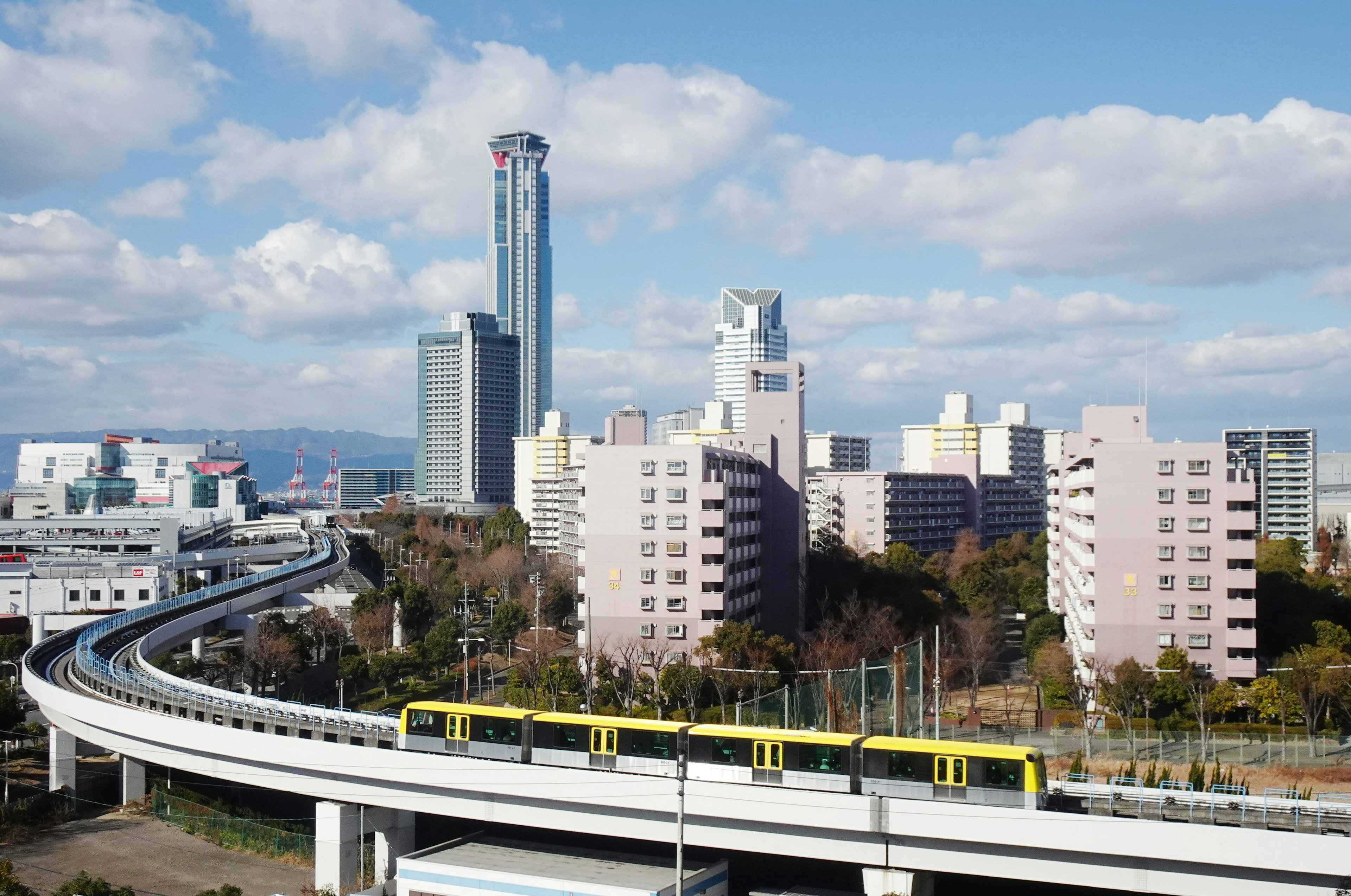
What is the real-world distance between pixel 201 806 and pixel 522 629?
2328cm

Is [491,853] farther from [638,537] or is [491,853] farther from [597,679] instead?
[638,537]

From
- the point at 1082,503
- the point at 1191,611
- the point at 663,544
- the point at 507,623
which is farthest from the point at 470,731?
the point at 1082,503

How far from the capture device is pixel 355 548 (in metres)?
108

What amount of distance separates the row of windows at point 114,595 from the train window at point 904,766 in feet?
188

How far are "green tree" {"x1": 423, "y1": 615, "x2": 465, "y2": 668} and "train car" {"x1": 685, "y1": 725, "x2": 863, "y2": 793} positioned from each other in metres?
24.5

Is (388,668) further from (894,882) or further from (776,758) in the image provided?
(894,882)

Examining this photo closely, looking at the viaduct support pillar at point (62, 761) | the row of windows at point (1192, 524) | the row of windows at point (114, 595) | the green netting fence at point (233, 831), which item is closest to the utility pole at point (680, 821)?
the green netting fence at point (233, 831)

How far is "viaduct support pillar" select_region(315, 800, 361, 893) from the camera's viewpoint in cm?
2450

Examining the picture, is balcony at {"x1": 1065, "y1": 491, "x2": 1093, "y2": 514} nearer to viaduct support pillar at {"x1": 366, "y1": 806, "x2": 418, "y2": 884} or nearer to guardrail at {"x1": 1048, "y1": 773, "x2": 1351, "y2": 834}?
guardrail at {"x1": 1048, "y1": 773, "x2": 1351, "y2": 834}

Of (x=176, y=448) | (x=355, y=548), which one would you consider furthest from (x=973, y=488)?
(x=176, y=448)

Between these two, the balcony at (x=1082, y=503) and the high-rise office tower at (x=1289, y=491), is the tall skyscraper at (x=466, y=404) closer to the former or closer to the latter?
the high-rise office tower at (x=1289, y=491)

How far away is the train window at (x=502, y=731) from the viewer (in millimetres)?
24531

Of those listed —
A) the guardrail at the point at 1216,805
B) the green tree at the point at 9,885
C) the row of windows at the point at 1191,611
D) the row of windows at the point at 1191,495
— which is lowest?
the green tree at the point at 9,885

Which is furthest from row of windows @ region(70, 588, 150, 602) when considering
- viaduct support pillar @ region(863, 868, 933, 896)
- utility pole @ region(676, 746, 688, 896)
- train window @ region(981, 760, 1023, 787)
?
train window @ region(981, 760, 1023, 787)
